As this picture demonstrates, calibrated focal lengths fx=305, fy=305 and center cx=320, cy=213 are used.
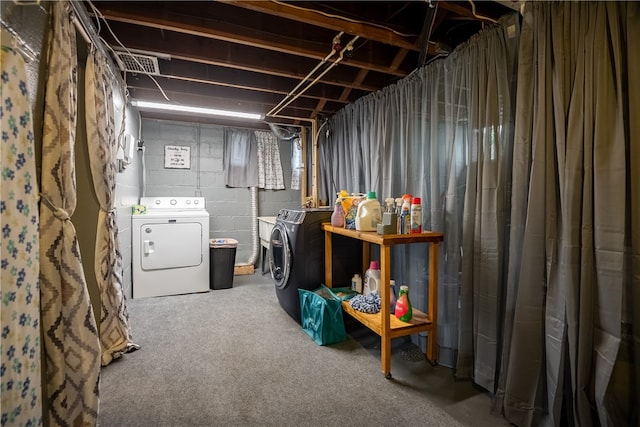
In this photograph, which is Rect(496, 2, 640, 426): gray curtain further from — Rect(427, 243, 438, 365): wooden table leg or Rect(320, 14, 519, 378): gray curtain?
Rect(427, 243, 438, 365): wooden table leg

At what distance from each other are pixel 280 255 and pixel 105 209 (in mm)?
1419

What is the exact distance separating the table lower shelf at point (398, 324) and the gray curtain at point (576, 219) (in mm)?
507

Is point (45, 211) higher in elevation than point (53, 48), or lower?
Answer: lower

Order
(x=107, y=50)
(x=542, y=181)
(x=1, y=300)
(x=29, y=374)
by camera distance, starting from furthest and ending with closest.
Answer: (x=107, y=50)
(x=542, y=181)
(x=29, y=374)
(x=1, y=300)

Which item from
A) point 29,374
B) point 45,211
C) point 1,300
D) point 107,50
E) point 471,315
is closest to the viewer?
point 1,300

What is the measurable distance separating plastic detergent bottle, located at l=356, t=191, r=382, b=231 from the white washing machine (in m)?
2.12

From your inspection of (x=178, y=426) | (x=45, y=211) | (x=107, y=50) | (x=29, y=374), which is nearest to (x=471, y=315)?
(x=178, y=426)

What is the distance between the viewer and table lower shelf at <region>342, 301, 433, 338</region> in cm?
189

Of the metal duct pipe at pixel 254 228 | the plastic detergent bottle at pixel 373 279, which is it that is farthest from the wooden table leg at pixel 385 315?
the metal duct pipe at pixel 254 228

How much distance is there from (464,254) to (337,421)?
1.15 meters

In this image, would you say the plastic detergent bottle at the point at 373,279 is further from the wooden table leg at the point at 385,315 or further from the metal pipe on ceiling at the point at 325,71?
the metal pipe on ceiling at the point at 325,71

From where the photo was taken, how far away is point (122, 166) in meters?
2.59

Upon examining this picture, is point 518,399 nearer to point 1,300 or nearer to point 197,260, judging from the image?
point 1,300

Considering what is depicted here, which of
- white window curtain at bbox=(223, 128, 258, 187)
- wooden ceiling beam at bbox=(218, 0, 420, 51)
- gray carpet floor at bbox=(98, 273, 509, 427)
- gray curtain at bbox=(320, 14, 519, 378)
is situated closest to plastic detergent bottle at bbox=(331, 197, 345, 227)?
gray curtain at bbox=(320, 14, 519, 378)
